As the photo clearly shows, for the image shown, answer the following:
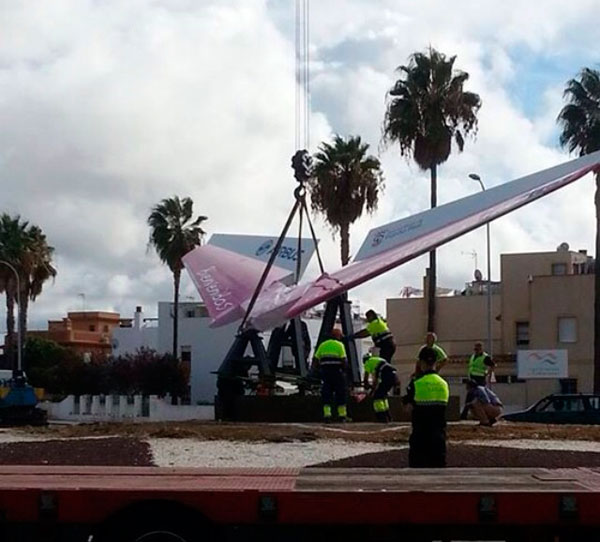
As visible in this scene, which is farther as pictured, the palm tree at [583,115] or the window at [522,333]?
the window at [522,333]

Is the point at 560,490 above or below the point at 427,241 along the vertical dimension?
below

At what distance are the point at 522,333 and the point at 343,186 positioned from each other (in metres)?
13.3

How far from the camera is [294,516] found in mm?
8250

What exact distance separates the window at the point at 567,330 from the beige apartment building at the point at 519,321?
0.14 feet

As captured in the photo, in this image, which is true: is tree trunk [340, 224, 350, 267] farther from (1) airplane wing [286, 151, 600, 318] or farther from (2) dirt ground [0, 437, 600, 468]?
(2) dirt ground [0, 437, 600, 468]

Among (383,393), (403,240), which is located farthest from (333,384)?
(403,240)

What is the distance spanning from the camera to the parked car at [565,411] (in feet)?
94.8

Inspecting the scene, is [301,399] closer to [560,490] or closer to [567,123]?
[560,490]

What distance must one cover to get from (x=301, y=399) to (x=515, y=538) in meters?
13.5

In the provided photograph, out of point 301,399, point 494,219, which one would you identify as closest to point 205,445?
point 301,399

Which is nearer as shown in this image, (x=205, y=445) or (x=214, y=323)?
(x=205, y=445)

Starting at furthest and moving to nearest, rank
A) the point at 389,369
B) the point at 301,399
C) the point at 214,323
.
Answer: the point at 214,323 < the point at 301,399 < the point at 389,369

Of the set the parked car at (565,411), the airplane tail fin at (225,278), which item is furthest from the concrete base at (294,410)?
the parked car at (565,411)

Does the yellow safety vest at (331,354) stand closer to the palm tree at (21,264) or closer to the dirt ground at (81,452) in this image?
the dirt ground at (81,452)
